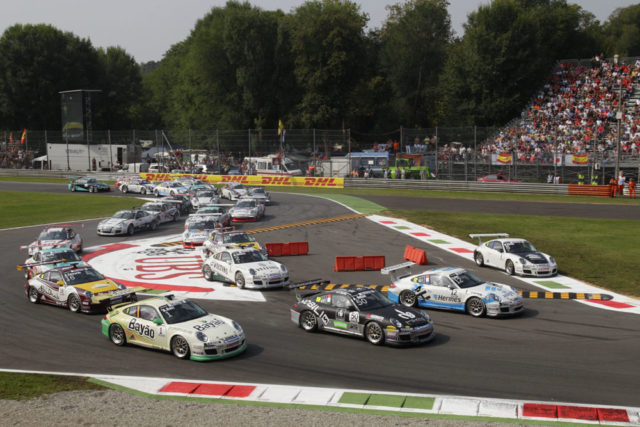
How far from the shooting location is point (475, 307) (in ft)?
59.8

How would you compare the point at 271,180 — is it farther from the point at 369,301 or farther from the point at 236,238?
the point at 369,301

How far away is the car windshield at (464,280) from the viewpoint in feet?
61.4

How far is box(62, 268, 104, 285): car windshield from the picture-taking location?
1973 centimetres

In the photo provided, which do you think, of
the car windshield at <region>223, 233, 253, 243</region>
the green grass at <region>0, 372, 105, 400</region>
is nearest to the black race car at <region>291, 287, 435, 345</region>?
the green grass at <region>0, 372, 105, 400</region>

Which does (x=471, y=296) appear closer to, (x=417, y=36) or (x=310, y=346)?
(x=310, y=346)

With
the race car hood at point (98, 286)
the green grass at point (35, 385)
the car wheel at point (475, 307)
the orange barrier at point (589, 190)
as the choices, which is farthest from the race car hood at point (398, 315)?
the orange barrier at point (589, 190)

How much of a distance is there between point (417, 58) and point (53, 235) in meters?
68.3

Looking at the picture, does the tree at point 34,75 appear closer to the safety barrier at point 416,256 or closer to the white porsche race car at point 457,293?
the safety barrier at point 416,256

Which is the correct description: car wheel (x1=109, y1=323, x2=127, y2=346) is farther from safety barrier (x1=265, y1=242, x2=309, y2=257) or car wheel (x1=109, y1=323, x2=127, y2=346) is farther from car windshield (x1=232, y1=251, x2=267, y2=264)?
safety barrier (x1=265, y1=242, x2=309, y2=257)

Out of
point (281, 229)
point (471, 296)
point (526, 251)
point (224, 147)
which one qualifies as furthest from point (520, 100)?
point (471, 296)

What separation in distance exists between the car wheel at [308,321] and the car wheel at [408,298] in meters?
4.03

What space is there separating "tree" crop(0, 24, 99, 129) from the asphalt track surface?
270ft

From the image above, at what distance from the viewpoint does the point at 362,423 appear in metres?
10.8

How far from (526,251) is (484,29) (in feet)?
170
